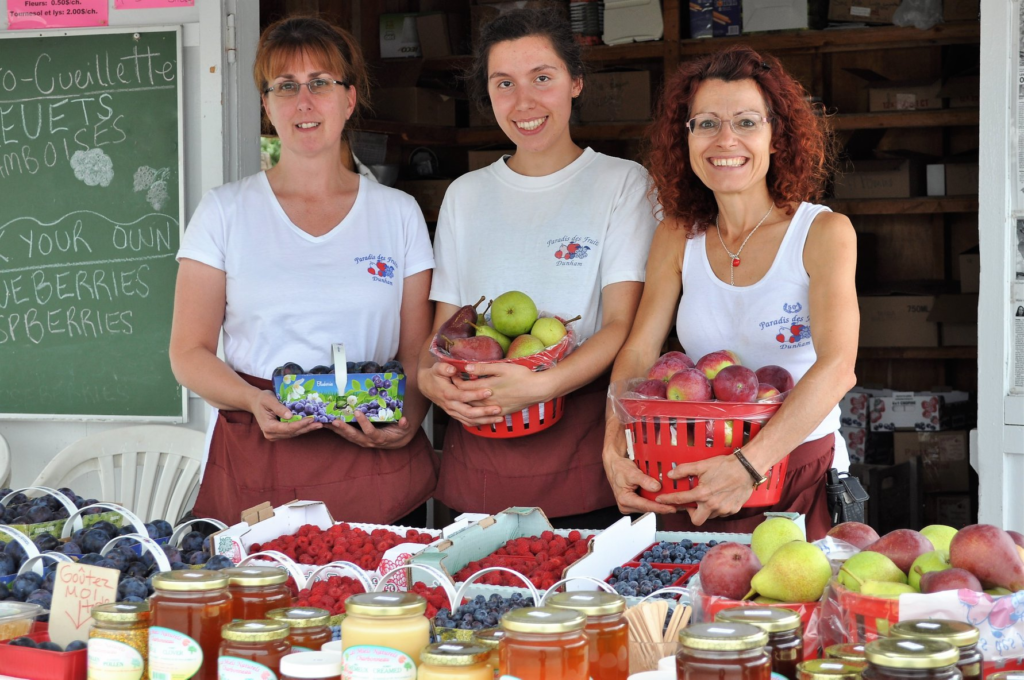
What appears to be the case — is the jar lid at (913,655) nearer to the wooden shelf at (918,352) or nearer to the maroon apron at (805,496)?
the maroon apron at (805,496)

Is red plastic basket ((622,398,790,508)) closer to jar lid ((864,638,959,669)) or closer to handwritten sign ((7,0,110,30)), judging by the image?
jar lid ((864,638,959,669))

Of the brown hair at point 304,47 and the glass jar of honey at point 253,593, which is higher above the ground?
the brown hair at point 304,47

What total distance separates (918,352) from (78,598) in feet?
13.4

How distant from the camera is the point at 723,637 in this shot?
94 centimetres

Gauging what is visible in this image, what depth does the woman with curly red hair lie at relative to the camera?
2.07 m

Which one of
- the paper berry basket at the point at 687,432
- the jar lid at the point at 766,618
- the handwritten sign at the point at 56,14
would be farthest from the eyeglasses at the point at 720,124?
the handwritten sign at the point at 56,14

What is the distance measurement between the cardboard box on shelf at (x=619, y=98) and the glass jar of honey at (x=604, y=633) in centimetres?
395

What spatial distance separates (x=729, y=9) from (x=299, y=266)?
9.81 ft

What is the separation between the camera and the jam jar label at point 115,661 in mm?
1188

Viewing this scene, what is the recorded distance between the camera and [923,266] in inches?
197

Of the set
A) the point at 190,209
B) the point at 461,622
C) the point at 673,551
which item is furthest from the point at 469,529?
the point at 190,209

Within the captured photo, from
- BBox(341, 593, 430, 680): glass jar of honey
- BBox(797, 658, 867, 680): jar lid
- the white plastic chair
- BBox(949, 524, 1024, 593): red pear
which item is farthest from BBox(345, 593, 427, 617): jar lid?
the white plastic chair

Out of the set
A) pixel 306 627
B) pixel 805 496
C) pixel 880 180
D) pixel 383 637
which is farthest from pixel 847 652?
pixel 880 180

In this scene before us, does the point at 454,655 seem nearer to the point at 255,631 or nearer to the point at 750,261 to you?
the point at 255,631
